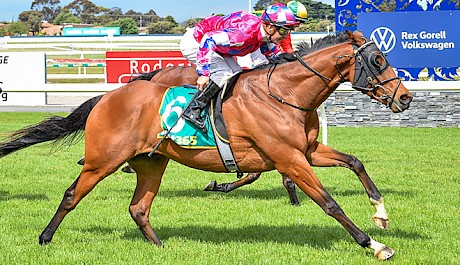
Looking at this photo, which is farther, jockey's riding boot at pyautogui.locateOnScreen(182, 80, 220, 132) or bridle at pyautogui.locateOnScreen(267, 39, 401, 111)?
jockey's riding boot at pyautogui.locateOnScreen(182, 80, 220, 132)

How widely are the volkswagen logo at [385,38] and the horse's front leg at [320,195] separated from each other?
36.6 feet

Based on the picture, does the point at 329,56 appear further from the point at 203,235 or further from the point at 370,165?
the point at 370,165

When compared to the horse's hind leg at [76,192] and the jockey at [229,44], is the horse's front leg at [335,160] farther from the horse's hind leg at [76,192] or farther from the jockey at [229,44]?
the horse's hind leg at [76,192]

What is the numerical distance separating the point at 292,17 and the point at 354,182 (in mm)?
4021

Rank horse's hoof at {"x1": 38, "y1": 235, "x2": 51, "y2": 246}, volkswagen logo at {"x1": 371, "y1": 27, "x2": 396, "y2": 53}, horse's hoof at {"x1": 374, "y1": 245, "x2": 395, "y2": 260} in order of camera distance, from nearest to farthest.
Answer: horse's hoof at {"x1": 374, "y1": 245, "x2": 395, "y2": 260} < horse's hoof at {"x1": 38, "y1": 235, "x2": 51, "y2": 246} < volkswagen logo at {"x1": 371, "y1": 27, "x2": 396, "y2": 53}

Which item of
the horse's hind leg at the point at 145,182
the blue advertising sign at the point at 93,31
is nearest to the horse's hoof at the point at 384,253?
the horse's hind leg at the point at 145,182

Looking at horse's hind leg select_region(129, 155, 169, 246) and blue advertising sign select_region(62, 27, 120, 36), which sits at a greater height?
horse's hind leg select_region(129, 155, 169, 246)

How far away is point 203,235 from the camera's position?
22.2 ft

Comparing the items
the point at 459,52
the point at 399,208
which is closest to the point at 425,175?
the point at 399,208

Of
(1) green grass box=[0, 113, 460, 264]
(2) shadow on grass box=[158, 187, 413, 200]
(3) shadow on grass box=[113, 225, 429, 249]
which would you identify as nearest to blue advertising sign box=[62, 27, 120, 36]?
(1) green grass box=[0, 113, 460, 264]

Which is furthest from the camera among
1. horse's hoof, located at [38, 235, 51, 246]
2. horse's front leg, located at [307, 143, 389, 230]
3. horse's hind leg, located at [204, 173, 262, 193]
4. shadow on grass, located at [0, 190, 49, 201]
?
shadow on grass, located at [0, 190, 49, 201]

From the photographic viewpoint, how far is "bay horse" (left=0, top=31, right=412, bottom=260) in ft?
19.4

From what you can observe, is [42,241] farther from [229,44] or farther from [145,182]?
[229,44]

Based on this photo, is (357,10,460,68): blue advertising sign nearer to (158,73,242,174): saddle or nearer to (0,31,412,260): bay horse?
(0,31,412,260): bay horse
